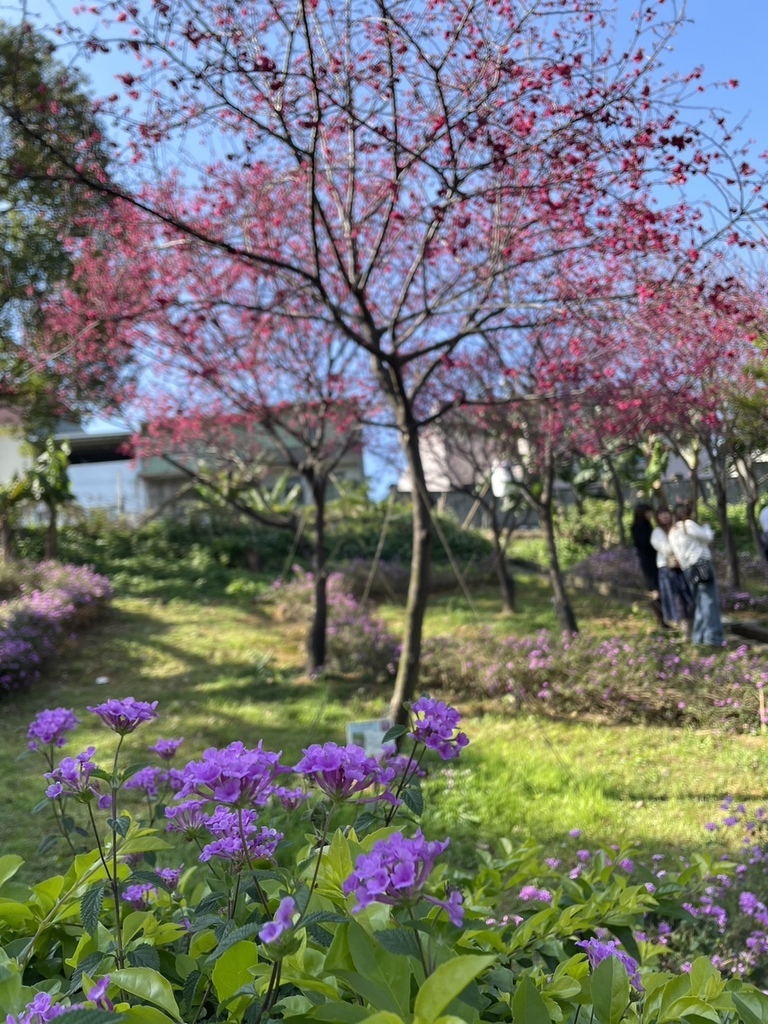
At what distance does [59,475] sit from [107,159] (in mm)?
9249

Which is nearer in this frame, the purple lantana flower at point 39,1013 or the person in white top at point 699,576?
the purple lantana flower at point 39,1013

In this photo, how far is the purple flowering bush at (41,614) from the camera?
716 cm

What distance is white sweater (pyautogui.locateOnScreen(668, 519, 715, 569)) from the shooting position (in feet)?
24.0

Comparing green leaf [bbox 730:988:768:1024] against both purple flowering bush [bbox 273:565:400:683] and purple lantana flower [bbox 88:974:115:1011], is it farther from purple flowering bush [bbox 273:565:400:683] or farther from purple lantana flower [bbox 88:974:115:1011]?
purple flowering bush [bbox 273:565:400:683]

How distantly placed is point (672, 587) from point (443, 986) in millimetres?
7934

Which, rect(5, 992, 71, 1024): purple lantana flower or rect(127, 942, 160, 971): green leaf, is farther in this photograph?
rect(127, 942, 160, 971): green leaf

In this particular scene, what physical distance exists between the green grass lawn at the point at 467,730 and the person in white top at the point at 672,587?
0.47m

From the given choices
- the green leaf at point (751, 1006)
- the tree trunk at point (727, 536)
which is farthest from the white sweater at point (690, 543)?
the green leaf at point (751, 1006)

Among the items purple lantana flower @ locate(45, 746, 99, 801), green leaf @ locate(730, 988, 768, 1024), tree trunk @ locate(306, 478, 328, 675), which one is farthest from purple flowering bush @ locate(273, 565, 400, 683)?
green leaf @ locate(730, 988, 768, 1024)

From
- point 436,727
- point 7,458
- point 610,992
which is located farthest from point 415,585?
point 7,458

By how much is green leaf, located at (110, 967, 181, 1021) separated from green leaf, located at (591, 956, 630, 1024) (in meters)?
0.51

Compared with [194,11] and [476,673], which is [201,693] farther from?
[194,11]

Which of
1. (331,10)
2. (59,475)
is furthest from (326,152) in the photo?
(59,475)

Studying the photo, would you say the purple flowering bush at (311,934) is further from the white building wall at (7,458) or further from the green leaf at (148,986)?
the white building wall at (7,458)
